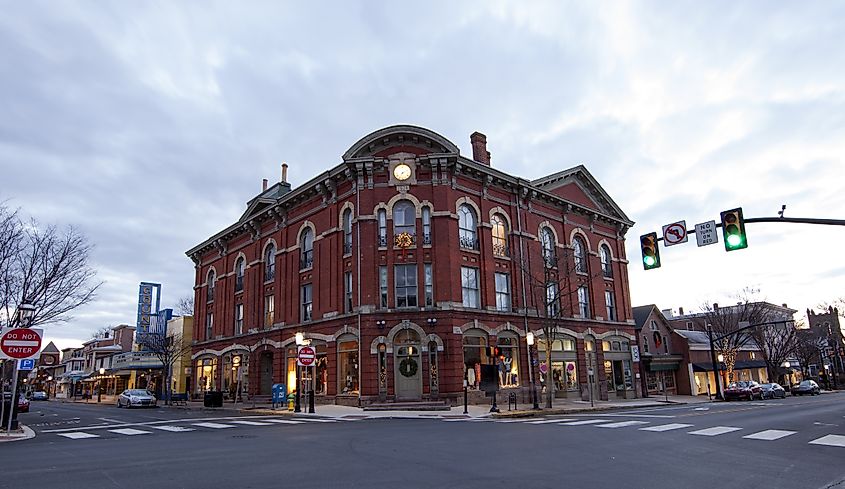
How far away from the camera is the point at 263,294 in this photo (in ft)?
139

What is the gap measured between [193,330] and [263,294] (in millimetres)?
15606

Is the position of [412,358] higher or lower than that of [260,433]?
higher

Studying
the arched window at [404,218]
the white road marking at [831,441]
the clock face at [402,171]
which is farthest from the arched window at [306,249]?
the white road marking at [831,441]

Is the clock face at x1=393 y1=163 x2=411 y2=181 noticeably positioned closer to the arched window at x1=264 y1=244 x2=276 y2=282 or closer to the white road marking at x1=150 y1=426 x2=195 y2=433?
the arched window at x1=264 y1=244 x2=276 y2=282

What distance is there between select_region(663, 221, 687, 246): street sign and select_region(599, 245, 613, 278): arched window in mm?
28454

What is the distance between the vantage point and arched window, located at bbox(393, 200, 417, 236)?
3316 cm

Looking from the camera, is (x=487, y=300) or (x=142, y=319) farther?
(x=142, y=319)

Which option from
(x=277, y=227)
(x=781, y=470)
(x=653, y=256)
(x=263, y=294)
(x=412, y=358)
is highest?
(x=277, y=227)

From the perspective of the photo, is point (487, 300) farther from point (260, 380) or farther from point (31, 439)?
point (31, 439)

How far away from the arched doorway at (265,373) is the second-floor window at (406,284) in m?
13.1

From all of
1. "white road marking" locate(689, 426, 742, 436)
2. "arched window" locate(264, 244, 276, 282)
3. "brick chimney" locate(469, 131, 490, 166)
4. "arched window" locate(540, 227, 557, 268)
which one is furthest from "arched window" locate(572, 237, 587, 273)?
"white road marking" locate(689, 426, 742, 436)

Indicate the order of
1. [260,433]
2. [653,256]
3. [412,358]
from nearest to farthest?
[653,256], [260,433], [412,358]

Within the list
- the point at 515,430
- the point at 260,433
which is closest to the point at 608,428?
the point at 515,430

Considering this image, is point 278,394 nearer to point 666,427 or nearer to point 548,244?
point 548,244
